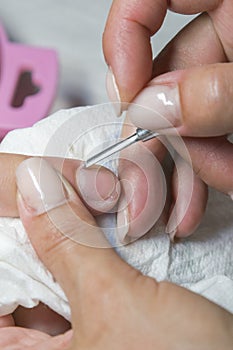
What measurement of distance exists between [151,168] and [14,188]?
128mm

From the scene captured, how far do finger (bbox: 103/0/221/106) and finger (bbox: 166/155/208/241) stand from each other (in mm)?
105

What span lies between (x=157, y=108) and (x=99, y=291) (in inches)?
6.1

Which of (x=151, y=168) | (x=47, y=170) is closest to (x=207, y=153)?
(x=151, y=168)

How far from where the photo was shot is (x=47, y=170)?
0.58m

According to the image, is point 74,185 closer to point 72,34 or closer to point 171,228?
point 171,228

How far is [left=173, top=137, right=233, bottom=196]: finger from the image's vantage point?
67 cm

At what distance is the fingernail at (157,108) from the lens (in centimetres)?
56

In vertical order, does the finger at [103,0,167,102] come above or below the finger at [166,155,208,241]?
above

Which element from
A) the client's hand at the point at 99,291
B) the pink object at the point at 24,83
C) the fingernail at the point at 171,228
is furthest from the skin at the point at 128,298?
the pink object at the point at 24,83

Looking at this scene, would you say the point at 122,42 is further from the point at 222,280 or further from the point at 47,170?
the point at 222,280

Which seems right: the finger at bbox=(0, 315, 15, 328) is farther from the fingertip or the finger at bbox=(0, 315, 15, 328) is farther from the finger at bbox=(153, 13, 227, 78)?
the finger at bbox=(153, 13, 227, 78)

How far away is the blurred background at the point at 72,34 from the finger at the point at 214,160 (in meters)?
0.38

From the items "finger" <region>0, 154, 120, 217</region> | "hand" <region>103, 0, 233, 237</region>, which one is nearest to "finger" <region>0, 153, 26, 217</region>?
"finger" <region>0, 154, 120, 217</region>

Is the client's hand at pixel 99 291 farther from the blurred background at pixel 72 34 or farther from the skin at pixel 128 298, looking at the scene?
the blurred background at pixel 72 34
